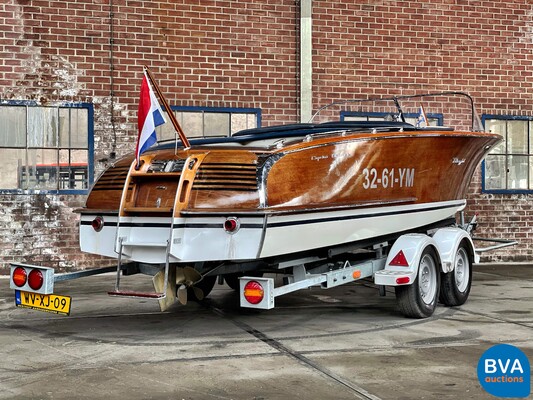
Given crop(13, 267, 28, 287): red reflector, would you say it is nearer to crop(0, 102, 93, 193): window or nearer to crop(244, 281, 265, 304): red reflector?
crop(244, 281, 265, 304): red reflector

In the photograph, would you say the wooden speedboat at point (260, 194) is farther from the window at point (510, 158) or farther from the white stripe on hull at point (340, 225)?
the window at point (510, 158)

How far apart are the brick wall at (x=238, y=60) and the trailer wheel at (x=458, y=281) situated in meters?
5.18

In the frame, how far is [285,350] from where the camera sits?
22.4 feet

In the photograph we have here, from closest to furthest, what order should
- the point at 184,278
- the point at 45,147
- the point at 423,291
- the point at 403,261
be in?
1. the point at 184,278
2. the point at 403,261
3. the point at 423,291
4. the point at 45,147

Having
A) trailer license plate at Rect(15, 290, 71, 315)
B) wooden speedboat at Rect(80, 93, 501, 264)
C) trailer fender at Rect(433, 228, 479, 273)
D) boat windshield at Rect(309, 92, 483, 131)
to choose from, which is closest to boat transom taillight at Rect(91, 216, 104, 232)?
wooden speedboat at Rect(80, 93, 501, 264)

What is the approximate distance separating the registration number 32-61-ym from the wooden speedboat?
0.01 metres

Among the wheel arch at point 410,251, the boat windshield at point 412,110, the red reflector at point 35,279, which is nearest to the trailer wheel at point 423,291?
the wheel arch at point 410,251

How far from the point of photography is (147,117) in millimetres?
7176

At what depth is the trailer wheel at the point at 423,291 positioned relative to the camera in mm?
8242

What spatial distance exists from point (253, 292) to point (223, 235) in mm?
549

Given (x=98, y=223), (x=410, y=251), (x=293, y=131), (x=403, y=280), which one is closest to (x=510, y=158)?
(x=410, y=251)

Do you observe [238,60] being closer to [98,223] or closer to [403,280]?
[98,223]

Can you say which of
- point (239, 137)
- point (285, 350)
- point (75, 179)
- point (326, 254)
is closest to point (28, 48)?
point (75, 179)

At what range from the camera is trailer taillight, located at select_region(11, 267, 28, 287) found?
7477 millimetres
